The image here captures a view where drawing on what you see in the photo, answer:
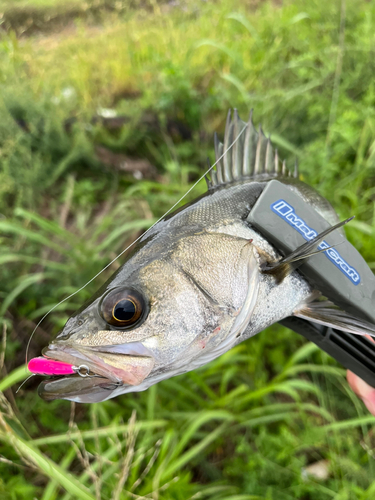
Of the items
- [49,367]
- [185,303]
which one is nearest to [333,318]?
[185,303]

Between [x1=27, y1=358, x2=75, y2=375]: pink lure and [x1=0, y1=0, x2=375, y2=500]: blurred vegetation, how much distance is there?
0.29m

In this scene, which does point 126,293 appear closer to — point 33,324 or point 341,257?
point 341,257

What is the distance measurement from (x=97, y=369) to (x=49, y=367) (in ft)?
0.48

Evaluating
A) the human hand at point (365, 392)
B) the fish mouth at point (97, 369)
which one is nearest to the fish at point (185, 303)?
the fish mouth at point (97, 369)

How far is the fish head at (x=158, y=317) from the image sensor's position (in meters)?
0.84

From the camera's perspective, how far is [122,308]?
0.88 m

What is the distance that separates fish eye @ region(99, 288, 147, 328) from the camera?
2.87 ft

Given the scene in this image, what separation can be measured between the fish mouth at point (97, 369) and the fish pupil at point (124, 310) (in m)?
0.08

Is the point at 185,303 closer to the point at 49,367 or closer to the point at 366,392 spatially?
the point at 49,367

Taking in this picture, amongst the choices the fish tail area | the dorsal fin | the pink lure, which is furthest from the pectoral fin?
the pink lure

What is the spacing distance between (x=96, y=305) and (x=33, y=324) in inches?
61.6

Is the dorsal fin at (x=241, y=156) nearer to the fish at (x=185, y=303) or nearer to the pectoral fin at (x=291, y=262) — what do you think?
the fish at (x=185, y=303)

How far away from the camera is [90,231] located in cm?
256

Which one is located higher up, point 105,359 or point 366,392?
point 105,359
